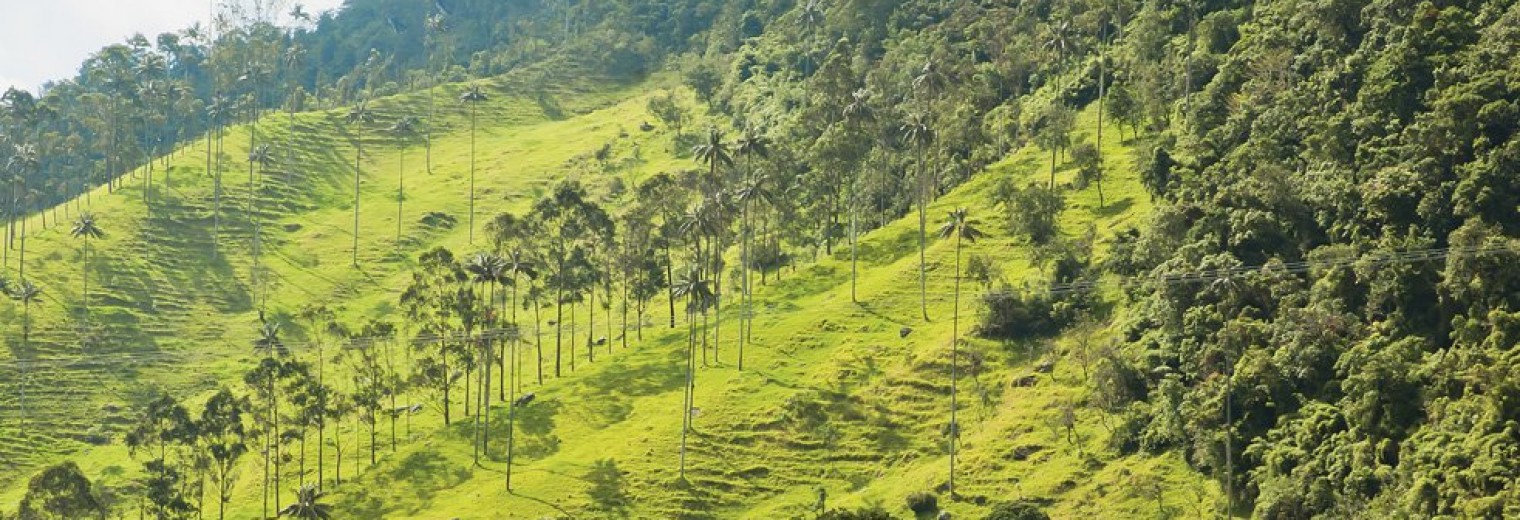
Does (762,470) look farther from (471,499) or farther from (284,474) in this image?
(284,474)

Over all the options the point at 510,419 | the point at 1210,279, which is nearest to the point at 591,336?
the point at 510,419

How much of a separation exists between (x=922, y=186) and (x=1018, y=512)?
64.5 metres

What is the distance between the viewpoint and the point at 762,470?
142 metres

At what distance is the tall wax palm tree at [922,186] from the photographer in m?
166

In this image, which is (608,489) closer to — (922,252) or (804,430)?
(804,430)

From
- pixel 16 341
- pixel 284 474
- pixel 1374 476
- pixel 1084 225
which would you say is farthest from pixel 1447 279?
pixel 16 341

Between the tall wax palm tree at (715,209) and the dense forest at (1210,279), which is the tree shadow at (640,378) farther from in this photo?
the tall wax palm tree at (715,209)

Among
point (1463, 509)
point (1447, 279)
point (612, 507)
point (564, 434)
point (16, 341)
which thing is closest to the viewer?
point (1463, 509)

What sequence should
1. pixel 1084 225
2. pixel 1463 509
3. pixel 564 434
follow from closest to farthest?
pixel 1463 509
pixel 564 434
pixel 1084 225

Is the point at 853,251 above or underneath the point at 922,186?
underneath

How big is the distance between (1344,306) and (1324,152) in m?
20.6

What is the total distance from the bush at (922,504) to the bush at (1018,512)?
6.27m

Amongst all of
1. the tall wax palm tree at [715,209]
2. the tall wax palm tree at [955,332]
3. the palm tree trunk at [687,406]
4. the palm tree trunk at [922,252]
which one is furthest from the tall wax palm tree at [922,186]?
the palm tree trunk at [687,406]

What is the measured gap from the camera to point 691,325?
16312cm
